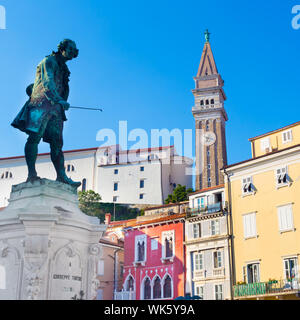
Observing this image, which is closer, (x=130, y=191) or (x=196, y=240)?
(x=196, y=240)

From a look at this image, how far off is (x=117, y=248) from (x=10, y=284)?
3684 cm

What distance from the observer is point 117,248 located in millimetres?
44438

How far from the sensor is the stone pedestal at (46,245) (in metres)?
8.01

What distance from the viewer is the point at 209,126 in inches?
3686

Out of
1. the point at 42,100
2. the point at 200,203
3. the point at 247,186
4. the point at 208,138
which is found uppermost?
the point at 208,138

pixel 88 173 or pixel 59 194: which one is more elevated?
pixel 88 173

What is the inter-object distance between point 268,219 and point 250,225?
155cm

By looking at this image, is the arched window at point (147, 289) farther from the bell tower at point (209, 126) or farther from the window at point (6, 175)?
the window at point (6, 175)

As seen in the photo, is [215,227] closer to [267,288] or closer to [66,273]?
[267,288]

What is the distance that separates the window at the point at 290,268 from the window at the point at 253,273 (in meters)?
2.26

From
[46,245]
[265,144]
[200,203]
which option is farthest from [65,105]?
[200,203]
